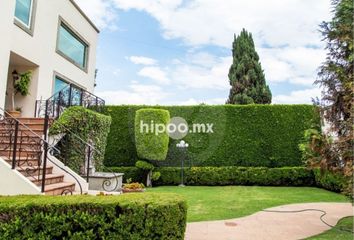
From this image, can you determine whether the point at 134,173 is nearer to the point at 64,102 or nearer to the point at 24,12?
the point at 64,102

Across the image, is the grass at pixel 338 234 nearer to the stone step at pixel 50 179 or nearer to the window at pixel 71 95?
the stone step at pixel 50 179

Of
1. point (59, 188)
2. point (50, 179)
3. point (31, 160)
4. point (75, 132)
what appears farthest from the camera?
point (75, 132)

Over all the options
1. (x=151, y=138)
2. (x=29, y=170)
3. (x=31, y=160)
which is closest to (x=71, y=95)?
(x=151, y=138)

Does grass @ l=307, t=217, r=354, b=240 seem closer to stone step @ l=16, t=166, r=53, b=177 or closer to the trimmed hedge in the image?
stone step @ l=16, t=166, r=53, b=177

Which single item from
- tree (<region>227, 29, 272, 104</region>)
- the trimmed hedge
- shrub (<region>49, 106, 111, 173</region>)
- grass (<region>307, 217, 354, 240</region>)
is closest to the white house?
shrub (<region>49, 106, 111, 173</region>)

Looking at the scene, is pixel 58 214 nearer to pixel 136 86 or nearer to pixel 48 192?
pixel 48 192

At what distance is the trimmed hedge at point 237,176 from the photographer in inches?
480

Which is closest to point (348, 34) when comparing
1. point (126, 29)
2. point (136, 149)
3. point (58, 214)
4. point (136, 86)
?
point (58, 214)

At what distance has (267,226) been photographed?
5.64m

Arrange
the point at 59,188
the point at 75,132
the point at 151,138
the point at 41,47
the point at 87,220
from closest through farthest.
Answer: the point at 87,220 → the point at 59,188 → the point at 75,132 → the point at 41,47 → the point at 151,138

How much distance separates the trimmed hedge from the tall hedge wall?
0.49 m

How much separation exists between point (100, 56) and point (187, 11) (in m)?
7.72

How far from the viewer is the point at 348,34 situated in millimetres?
5309

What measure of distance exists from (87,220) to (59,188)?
9.63ft
